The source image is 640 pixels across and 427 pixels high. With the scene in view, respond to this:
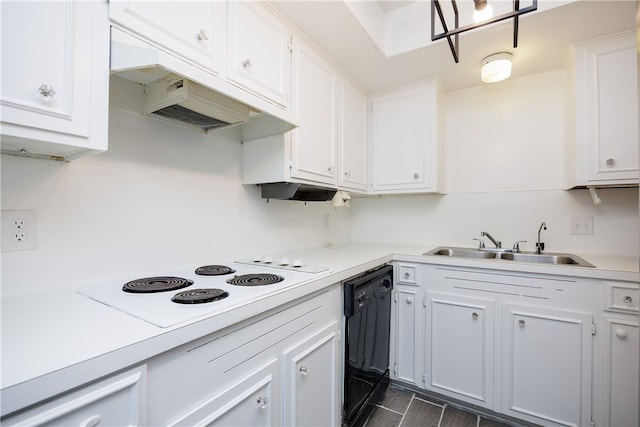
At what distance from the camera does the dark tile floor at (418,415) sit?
1.63 m

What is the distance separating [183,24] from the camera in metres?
1.04

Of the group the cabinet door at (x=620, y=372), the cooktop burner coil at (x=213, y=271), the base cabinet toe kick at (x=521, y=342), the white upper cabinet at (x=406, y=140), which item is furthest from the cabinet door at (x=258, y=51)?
the cabinet door at (x=620, y=372)

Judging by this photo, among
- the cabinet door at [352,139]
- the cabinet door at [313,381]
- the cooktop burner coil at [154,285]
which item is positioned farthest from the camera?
the cabinet door at [352,139]

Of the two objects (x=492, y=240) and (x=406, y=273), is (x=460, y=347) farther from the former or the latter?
(x=492, y=240)

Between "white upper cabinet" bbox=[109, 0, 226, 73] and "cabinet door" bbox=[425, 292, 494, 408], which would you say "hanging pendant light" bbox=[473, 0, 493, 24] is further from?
"cabinet door" bbox=[425, 292, 494, 408]

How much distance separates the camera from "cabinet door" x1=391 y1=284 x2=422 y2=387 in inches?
74.6

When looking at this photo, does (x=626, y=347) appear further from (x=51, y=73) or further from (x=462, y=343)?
(x=51, y=73)

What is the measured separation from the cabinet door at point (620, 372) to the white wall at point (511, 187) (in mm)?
743

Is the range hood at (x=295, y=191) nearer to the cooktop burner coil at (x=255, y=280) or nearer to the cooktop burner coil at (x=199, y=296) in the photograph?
the cooktop burner coil at (x=255, y=280)

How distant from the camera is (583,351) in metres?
1.45

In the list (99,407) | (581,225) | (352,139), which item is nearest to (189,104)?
(99,407)

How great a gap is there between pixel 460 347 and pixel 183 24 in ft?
7.17

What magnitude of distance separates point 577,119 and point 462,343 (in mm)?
1562

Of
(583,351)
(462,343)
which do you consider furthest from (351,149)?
(583,351)
